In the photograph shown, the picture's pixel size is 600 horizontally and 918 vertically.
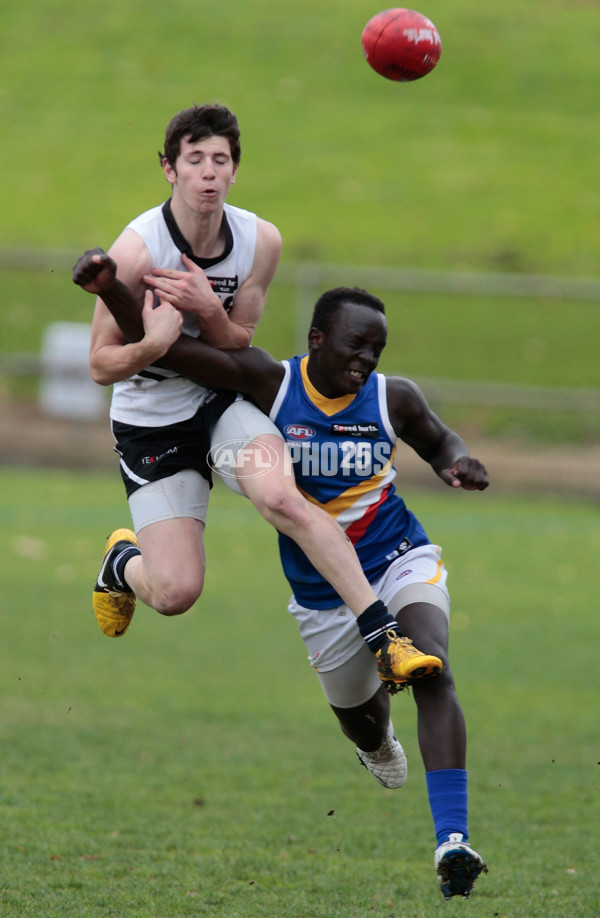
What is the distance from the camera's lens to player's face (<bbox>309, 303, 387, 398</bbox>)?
5164 mm

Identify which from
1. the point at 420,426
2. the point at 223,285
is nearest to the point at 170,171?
the point at 223,285

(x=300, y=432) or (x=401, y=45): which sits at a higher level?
(x=401, y=45)

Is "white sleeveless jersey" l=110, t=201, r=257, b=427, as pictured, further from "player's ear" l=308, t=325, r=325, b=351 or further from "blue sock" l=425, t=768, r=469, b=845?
"blue sock" l=425, t=768, r=469, b=845

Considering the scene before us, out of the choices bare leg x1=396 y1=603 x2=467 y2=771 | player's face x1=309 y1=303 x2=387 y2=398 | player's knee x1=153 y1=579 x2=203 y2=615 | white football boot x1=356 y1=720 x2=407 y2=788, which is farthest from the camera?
white football boot x1=356 y1=720 x2=407 y2=788

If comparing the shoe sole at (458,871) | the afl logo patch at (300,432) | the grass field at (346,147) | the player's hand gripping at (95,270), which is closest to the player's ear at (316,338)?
the afl logo patch at (300,432)

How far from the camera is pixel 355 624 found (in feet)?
17.8

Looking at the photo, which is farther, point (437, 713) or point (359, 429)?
point (359, 429)

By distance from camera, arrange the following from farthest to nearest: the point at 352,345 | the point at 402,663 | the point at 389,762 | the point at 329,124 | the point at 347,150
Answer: the point at 329,124 < the point at 347,150 < the point at 389,762 < the point at 352,345 < the point at 402,663

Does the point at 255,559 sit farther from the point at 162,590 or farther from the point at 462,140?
the point at 462,140

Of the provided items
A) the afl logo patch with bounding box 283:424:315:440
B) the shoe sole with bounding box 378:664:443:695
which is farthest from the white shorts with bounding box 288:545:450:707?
the afl logo patch with bounding box 283:424:315:440

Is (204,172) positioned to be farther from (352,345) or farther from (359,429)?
(359,429)

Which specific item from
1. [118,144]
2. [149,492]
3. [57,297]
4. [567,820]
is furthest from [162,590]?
[118,144]

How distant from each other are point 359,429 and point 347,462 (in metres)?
0.15

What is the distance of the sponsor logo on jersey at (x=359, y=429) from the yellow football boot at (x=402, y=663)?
0.96 metres
